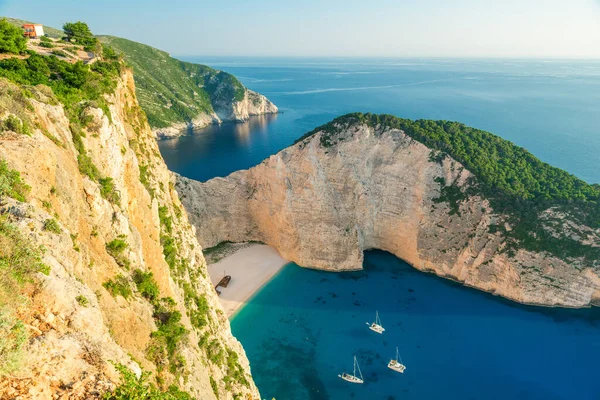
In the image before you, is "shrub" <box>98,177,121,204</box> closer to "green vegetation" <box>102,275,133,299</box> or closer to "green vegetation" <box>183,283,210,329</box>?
"green vegetation" <box>102,275,133,299</box>

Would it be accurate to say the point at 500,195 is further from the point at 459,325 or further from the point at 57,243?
the point at 57,243

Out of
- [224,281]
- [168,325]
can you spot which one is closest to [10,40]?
[168,325]

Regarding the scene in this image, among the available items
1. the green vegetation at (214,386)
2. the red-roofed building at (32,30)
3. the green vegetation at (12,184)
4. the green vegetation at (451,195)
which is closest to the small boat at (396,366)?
the green vegetation at (214,386)

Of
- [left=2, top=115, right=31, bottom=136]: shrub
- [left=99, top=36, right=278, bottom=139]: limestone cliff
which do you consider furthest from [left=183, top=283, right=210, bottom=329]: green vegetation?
[left=99, top=36, right=278, bottom=139]: limestone cliff

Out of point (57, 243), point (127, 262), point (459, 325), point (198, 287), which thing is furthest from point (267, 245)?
point (57, 243)

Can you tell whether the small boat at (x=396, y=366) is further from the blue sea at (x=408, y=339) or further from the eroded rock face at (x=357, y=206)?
the eroded rock face at (x=357, y=206)

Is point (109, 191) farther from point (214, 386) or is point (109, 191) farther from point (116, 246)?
point (214, 386)
